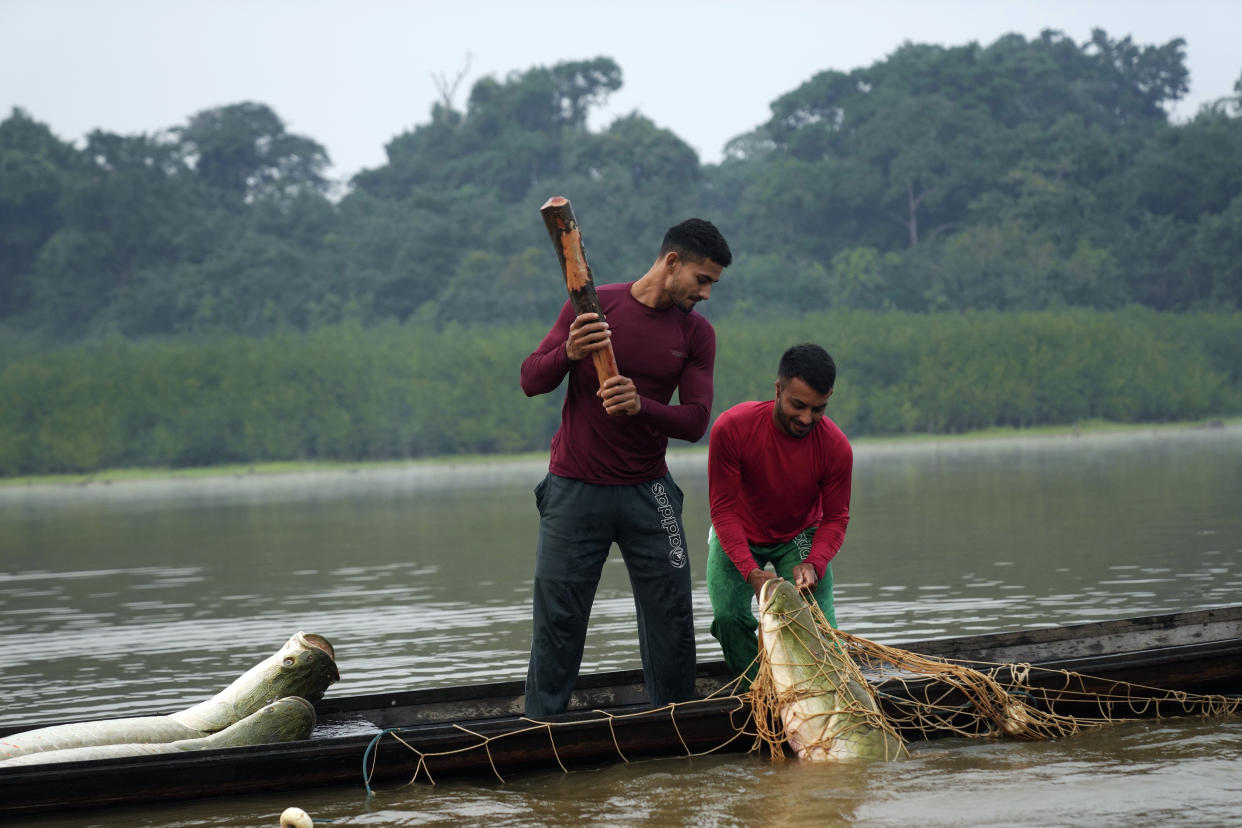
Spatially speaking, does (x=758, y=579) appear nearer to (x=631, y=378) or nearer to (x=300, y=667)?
(x=631, y=378)

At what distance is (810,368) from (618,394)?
88cm

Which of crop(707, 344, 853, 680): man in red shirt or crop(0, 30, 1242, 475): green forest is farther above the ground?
crop(0, 30, 1242, 475): green forest

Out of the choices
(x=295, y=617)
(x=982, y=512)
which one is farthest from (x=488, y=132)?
(x=295, y=617)

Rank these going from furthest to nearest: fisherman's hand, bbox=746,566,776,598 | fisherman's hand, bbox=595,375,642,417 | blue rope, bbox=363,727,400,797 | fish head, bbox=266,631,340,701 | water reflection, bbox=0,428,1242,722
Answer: water reflection, bbox=0,428,1242,722 < fish head, bbox=266,631,340,701 < fisherman's hand, bbox=746,566,776,598 < blue rope, bbox=363,727,400,797 < fisherman's hand, bbox=595,375,642,417

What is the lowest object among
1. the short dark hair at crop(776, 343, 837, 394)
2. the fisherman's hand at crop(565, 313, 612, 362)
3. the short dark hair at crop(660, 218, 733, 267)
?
the short dark hair at crop(776, 343, 837, 394)

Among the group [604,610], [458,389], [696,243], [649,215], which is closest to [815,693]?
[696,243]

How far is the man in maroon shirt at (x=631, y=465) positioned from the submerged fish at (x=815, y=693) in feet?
1.22

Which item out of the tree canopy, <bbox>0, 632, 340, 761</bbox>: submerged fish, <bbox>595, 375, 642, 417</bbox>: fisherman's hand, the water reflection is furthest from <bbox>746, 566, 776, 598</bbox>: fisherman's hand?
the tree canopy

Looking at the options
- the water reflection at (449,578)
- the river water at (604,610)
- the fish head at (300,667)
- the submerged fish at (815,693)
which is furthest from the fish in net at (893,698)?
the water reflection at (449,578)

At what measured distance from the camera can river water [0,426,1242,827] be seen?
5.48 meters

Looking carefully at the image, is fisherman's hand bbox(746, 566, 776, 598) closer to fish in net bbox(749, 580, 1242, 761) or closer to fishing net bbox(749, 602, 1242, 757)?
fish in net bbox(749, 580, 1242, 761)

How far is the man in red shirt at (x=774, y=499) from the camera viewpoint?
6.19 m

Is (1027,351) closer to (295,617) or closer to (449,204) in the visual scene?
(449,204)

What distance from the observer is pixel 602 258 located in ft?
205
